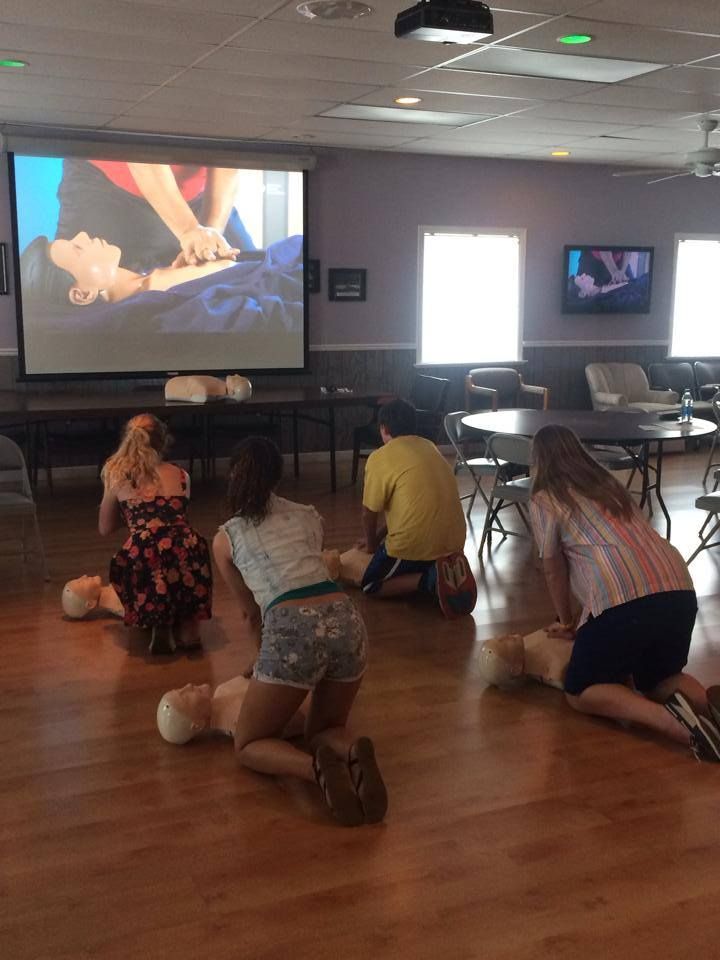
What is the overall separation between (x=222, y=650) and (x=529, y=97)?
4.32 metres

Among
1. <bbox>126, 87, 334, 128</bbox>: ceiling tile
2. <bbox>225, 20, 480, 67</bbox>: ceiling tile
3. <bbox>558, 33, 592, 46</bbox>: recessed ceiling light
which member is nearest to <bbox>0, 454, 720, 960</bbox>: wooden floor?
<bbox>225, 20, 480, 67</bbox>: ceiling tile

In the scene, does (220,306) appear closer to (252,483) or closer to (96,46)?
(96,46)

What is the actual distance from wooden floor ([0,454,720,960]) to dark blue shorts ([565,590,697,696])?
215mm

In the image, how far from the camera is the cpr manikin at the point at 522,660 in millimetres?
3869

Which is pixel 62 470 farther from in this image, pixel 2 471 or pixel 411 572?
pixel 411 572

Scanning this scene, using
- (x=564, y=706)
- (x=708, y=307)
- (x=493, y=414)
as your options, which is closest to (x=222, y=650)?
(x=564, y=706)

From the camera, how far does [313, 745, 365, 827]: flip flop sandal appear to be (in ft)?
9.39

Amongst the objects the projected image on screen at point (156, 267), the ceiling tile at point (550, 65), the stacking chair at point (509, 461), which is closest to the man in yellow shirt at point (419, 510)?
the stacking chair at point (509, 461)

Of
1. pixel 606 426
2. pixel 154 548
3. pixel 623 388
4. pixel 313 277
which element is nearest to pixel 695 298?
pixel 623 388

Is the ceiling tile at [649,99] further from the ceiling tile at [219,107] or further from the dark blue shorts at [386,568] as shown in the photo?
the dark blue shorts at [386,568]

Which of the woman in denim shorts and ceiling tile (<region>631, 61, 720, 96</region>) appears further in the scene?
ceiling tile (<region>631, 61, 720, 96</region>)

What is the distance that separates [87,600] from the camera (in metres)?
4.71

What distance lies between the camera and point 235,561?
318 cm

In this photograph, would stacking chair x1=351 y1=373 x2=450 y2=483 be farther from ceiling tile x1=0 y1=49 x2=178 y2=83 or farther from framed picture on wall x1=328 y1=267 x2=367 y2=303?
ceiling tile x1=0 y1=49 x2=178 y2=83
